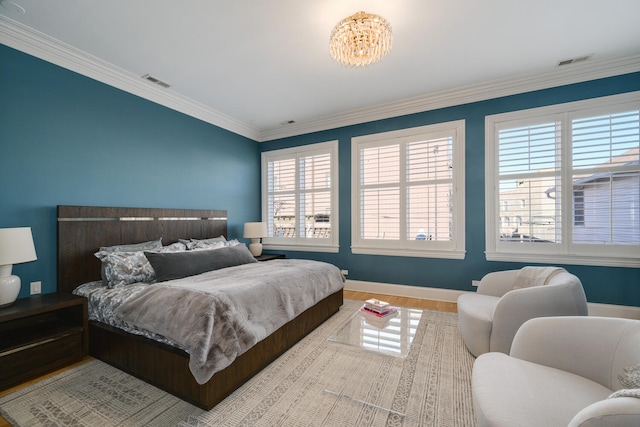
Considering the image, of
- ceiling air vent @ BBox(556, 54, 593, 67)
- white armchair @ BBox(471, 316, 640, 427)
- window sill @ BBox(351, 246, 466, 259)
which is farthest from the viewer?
window sill @ BBox(351, 246, 466, 259)

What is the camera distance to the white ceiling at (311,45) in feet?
7.41

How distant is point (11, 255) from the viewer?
211 centimetres

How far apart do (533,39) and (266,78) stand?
2861 mm

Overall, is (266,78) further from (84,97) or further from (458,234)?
(458,234)

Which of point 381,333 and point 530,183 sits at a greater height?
point 530,183

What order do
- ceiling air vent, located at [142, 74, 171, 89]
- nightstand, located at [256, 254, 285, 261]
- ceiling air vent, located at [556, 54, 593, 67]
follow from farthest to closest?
1. nightstand, located at [256, 254, 285, 261]
2. ceiling air vent, located at [142, 74, 171, 89]
3. ceiling air vent, located at [556, 54, 593, 67]

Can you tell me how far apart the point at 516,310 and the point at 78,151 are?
435 centimetres

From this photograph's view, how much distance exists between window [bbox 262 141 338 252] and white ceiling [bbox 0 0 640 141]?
1173 mm

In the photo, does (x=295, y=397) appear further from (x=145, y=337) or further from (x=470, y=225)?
(x=470, y=225)

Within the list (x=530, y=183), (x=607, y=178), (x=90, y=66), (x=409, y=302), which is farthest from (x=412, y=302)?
(x=90, y=66)

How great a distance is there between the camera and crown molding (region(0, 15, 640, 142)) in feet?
8.36

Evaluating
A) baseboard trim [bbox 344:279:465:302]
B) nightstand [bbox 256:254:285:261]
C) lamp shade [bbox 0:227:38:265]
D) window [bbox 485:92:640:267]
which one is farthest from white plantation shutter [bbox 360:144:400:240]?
lamp shade [bbox 0:227:38:265]

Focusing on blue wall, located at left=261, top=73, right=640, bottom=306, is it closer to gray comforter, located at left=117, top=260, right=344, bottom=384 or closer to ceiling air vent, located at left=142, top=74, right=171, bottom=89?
gray comforter, located at left=117, top=260, right=344, bottom=384

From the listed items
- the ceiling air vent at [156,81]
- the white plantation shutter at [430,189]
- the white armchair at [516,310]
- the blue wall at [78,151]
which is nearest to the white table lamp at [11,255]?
the blue wall at [78,151]
